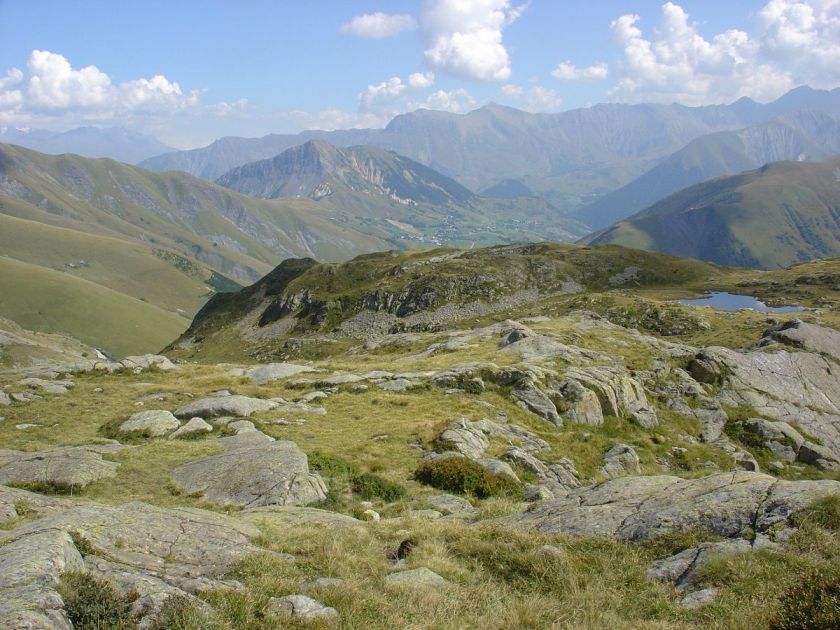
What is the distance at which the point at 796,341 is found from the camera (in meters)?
58.4

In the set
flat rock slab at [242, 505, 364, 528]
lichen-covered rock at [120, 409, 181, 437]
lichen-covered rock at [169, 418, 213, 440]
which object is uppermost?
flat rock slab at [242, 505, 364, 528]

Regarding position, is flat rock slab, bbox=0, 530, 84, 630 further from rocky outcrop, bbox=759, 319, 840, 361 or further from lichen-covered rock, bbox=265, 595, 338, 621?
rocky outcrop, bbox=759, 319, 840, 361

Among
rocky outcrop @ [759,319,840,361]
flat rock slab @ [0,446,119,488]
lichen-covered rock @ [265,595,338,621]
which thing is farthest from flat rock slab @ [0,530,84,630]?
rocky outcrop @ [759,319,840,361]

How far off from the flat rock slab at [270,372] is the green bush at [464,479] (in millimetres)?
24322

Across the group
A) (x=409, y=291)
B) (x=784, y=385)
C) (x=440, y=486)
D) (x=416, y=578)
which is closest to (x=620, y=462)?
(x=440, y=486)

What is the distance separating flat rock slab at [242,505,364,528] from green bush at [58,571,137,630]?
6.66 meters

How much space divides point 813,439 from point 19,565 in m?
53.9

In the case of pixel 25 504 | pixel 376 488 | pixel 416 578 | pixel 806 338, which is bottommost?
pixel 376 488

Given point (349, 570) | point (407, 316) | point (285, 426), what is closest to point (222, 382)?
point (285, 426)

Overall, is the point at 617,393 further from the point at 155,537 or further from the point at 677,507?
the point at 155,537

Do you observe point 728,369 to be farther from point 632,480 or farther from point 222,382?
point 222,382

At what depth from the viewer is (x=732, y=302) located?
12156 centimetres

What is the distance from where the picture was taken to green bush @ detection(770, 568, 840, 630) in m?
8.39

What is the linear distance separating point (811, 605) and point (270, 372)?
142ft
